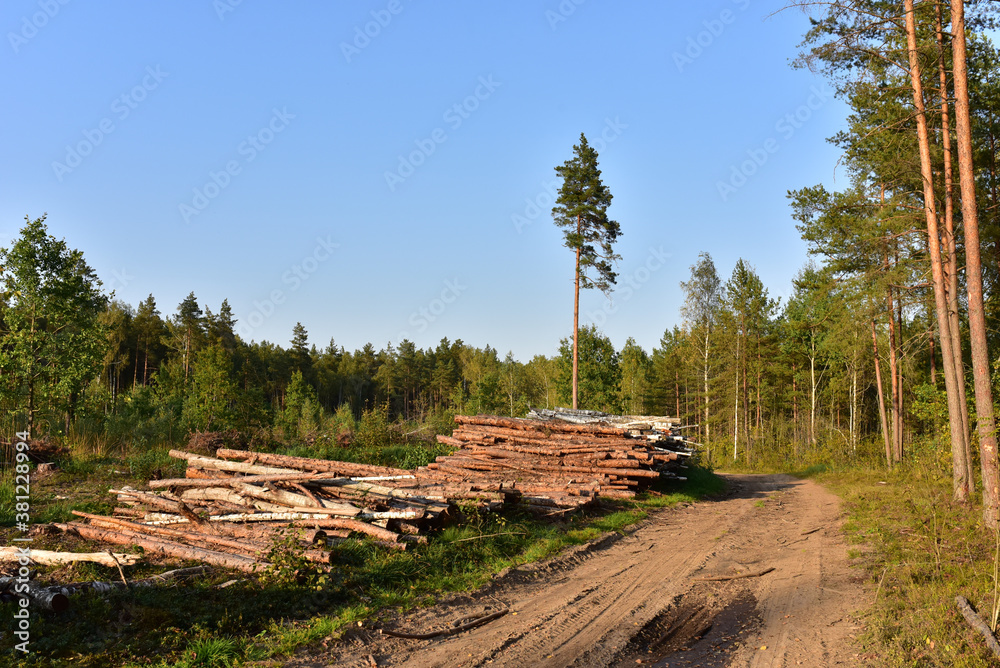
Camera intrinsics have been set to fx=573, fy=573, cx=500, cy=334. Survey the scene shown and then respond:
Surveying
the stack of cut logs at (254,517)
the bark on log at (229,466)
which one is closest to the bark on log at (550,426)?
the bark on log at (229,466)

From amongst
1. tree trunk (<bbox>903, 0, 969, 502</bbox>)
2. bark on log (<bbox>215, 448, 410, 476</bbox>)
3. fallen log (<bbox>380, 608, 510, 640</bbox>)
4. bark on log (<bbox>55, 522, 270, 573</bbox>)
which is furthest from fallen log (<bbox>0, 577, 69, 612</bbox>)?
tree trunk (<bbox>903, 0, 969, 502</bbox>)

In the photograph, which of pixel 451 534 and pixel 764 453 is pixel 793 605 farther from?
pixel 764 453

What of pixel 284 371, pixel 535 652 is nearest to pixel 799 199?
pixel 535 652

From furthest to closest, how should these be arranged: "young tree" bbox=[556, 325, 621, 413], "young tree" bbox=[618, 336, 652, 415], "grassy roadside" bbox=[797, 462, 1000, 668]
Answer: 1. "young tree" bbox=[618, 336, 652, 415]
2. "young tree" bbox=[556, 325, 621, 413]
3. "grassy roadside" bbox=[797, 462, 1000, 668]

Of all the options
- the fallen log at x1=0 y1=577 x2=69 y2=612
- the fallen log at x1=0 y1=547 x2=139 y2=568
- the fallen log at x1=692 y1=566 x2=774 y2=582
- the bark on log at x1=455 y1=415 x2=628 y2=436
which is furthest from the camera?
the bark on log at x1=455 y1=415 x2=628 y2=436

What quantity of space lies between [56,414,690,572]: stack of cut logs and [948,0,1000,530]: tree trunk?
6.51m

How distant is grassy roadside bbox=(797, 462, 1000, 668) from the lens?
5238 millimetres

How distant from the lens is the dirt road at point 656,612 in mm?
5387

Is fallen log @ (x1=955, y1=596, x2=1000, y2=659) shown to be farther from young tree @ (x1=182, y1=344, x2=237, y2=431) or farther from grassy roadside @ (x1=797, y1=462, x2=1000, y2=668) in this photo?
young tree @ (x1=182, y1=344, x2=237, y2=431)

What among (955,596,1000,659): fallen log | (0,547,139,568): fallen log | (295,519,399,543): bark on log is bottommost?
(955,596,1000,659): fallen log

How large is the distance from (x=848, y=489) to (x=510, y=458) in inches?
428

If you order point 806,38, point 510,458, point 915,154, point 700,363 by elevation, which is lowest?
point 510,458

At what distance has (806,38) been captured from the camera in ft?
37.9

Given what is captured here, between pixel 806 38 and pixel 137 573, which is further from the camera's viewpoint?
pixel 806 38
